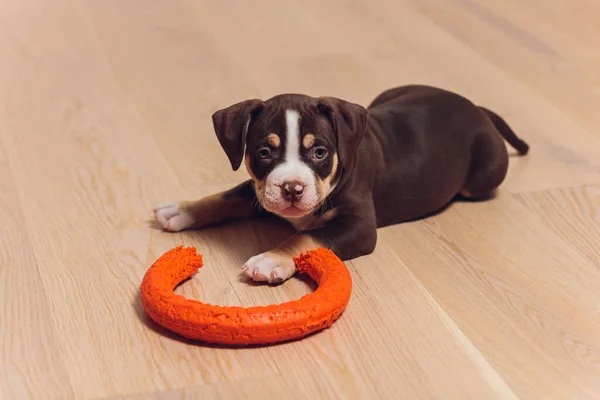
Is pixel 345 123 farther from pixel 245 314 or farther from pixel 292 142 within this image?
pixel 245 314

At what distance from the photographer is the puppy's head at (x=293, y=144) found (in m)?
2.43

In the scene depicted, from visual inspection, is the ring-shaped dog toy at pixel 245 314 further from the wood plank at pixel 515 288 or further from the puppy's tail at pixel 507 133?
the puppy's tail at pixel 507 133

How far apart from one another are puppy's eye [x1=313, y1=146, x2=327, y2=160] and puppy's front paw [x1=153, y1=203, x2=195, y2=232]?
53 centimetres

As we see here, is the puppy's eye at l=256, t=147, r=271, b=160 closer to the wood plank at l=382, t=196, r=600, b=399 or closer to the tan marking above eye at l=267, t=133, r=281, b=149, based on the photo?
the tan marking above eye at l=267, t=133, r=281, b=149

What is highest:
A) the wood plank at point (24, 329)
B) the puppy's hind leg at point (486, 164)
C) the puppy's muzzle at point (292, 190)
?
the puppy's muzzle at point (292, 190)

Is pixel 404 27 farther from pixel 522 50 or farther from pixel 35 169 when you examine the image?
pixel 35 169

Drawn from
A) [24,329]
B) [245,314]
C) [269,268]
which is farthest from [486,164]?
[24,329]

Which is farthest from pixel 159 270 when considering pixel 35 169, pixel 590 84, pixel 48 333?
pixel 590 84

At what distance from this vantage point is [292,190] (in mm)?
2408

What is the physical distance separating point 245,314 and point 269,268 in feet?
0.99

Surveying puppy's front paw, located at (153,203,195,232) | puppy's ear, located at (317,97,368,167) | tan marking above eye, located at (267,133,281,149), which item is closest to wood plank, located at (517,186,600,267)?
puppy's ear, located at (317,97,368,167)

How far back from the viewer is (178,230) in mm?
2803

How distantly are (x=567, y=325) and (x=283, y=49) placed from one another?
2316mm

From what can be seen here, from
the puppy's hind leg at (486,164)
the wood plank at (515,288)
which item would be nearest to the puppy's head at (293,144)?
the wood plank at (515,288)
